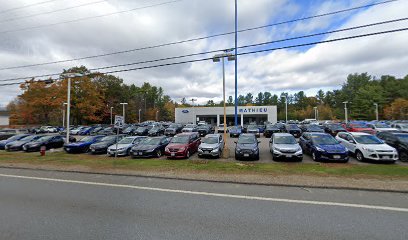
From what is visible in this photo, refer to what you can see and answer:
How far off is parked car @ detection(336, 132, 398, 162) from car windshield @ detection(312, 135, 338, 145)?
3.82ft

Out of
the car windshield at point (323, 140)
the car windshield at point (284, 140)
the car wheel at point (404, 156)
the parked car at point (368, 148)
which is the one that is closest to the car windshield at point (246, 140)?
the car windshield at point (284, 140)

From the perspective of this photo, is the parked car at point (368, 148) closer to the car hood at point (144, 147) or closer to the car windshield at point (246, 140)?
the car windshield at point (246, 140)

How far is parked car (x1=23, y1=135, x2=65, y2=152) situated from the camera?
1889cm

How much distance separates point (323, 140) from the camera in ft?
43.6

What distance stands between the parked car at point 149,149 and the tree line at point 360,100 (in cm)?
6804

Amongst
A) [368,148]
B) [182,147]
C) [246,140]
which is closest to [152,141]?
[182,147]

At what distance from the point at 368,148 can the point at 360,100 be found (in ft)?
242

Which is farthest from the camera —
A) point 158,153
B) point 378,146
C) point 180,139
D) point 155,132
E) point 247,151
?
point 155,132

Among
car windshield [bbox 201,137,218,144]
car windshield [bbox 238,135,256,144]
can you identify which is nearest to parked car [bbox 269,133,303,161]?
car windshield [bbox 238,135,256,144]

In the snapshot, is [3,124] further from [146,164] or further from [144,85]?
[146,164]

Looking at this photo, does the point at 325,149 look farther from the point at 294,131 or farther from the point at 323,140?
the point at 294,131

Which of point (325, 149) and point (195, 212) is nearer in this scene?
point (195, 212)

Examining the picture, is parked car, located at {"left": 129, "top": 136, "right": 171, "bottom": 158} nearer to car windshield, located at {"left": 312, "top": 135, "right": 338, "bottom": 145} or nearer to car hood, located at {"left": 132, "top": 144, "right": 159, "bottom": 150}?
car hood, located at {"left": 132, "top": 144, "right": 159, "bottom": 150}

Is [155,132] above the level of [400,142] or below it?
above
